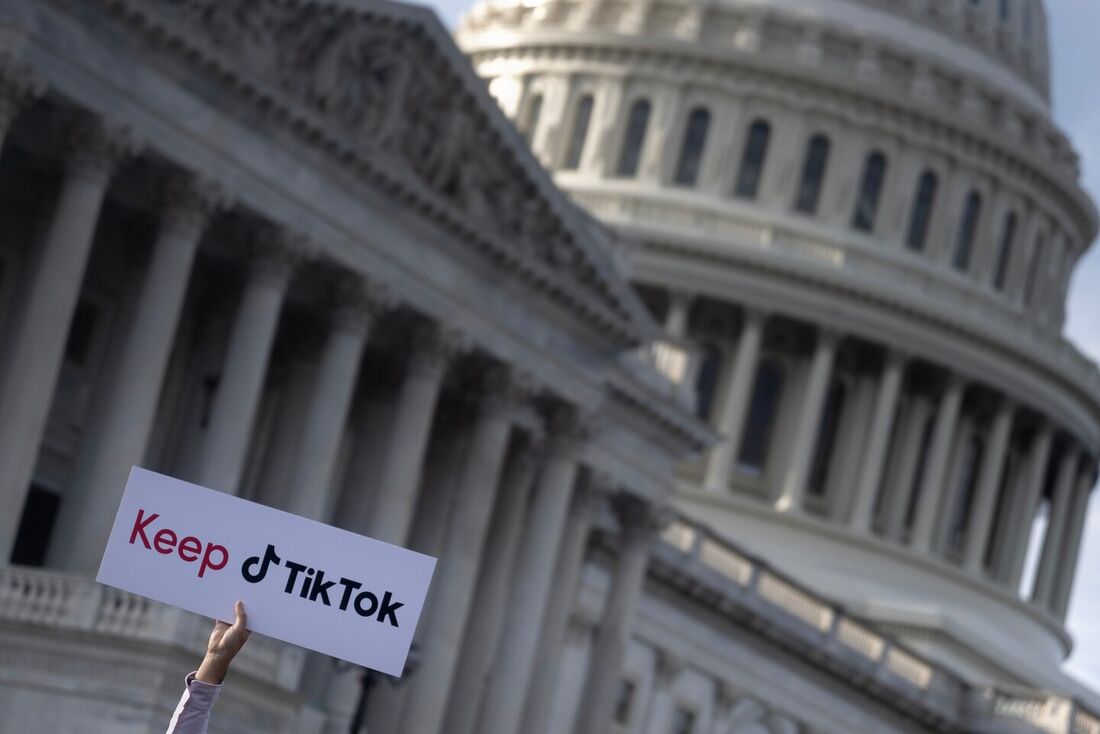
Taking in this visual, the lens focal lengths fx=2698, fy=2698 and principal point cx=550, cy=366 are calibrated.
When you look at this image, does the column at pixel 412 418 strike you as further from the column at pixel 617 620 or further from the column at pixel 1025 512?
the column at pixel 1025 512

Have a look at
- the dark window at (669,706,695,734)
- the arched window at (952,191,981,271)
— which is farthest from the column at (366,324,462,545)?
the arched window at (952,191,981,271)

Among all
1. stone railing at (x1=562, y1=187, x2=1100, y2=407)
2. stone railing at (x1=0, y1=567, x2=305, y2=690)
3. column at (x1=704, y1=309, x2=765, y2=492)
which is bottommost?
stone railing at (x1=0, y1=567, x2=305, y2=690)

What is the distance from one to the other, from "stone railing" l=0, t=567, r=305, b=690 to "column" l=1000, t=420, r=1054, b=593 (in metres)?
64.7

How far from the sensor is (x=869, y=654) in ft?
243

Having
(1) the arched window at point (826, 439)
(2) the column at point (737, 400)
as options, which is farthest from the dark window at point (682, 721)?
(1) the arched window at point (826, 439)

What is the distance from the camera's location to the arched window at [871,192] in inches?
3866

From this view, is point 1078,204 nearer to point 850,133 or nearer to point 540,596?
point 850,133

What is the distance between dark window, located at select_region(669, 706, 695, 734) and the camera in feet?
218

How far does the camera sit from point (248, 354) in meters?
46.0

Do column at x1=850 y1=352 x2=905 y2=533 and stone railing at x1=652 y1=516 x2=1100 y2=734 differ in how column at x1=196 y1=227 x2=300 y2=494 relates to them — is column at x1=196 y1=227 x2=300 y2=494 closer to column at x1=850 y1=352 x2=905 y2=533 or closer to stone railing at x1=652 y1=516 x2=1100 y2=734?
stone railing at x1=652 y1=516 x2=1100 y2=734

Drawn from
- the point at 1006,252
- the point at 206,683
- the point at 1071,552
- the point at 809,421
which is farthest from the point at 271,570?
the point at 1071,552

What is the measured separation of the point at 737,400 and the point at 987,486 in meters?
11.0

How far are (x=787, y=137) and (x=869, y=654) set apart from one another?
27.9m

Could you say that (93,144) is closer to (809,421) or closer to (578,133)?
(809,421)
